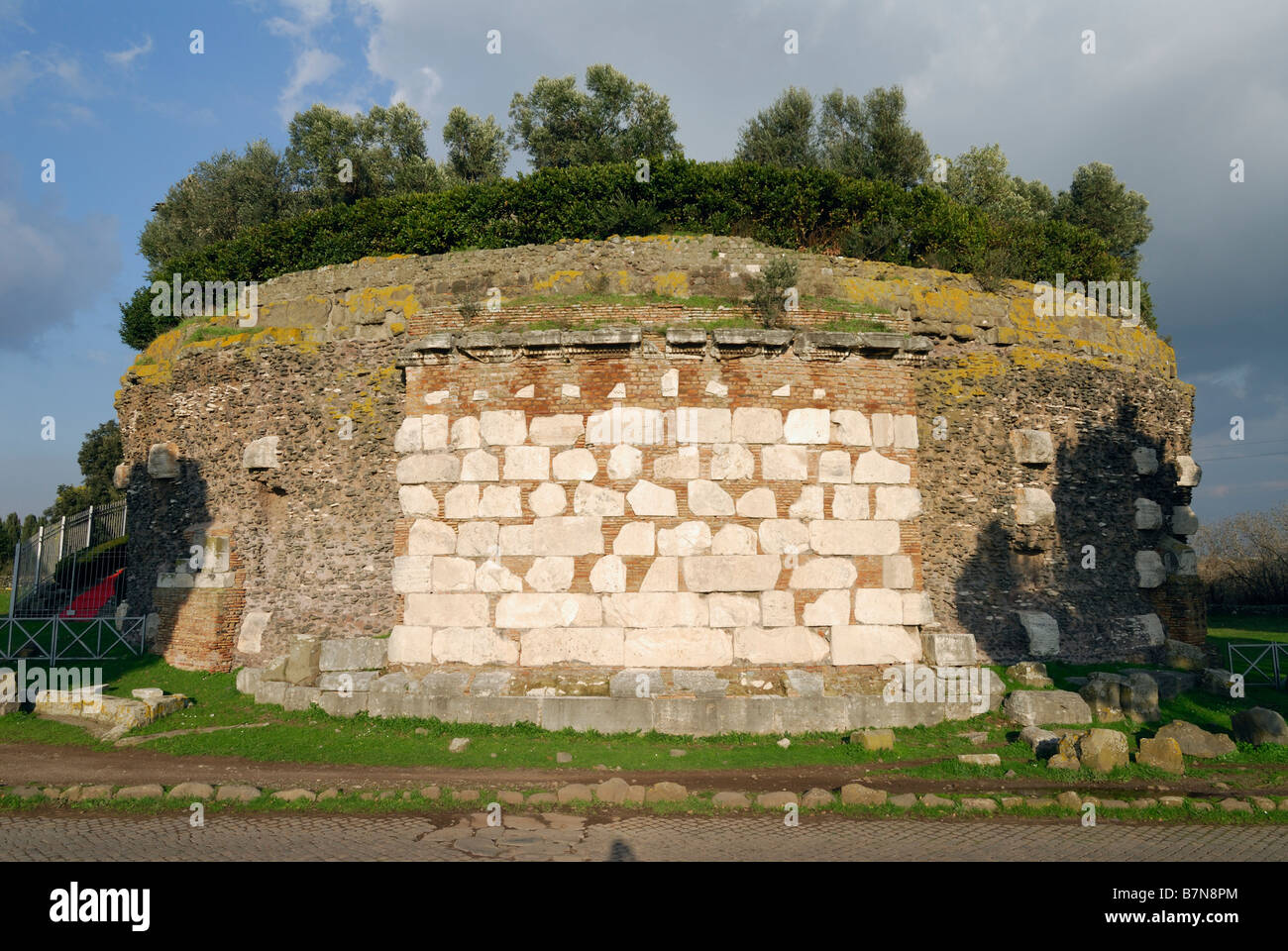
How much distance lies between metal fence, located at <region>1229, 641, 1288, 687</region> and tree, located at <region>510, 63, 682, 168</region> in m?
23.8

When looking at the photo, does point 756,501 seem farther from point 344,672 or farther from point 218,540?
point 218,540

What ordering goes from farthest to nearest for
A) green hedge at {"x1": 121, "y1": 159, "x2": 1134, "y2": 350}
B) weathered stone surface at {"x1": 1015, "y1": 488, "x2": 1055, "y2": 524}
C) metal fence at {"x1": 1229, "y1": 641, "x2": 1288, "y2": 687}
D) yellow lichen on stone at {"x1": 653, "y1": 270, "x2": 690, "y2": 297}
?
green hedge at {"x1": 121, "y1": 159, "x2": 1134, "y2": 350}
metal fence at {"x1": 1229, "y1": 641, "x2": 1288, "y2": 687}
weathered stone surface at {"x1": 1015, "y1": 488, "x2": 1055, "y2": 524}
yellow lichen on stone at {"x1": 653, "y1": 270, "x2": 690, "y2": 297}

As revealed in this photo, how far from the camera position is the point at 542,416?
34.8 feet

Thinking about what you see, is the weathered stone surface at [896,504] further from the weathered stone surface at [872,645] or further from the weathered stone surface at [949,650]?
the weathered stone surface at [949,650]

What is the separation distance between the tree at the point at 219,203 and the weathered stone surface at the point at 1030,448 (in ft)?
78.7

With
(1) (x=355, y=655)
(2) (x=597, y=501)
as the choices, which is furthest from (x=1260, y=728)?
(1) (x=355, y=655)

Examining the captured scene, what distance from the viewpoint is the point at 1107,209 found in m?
26.0

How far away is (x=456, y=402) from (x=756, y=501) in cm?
435

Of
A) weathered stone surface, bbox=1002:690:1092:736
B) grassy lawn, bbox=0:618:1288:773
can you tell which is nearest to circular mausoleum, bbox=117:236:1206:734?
grassy lawn, bbox=0:618:1288:773

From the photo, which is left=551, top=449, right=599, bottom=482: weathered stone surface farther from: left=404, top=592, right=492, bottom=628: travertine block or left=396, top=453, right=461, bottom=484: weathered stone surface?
left=404, top=592, right=492, bottom=628: travertine block

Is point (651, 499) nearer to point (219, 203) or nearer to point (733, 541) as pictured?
point (733, 541)

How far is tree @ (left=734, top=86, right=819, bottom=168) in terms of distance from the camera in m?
26.7

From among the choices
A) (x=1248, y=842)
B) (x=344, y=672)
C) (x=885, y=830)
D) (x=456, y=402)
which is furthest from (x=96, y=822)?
(x=1248, y=842)

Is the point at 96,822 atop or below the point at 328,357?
below
